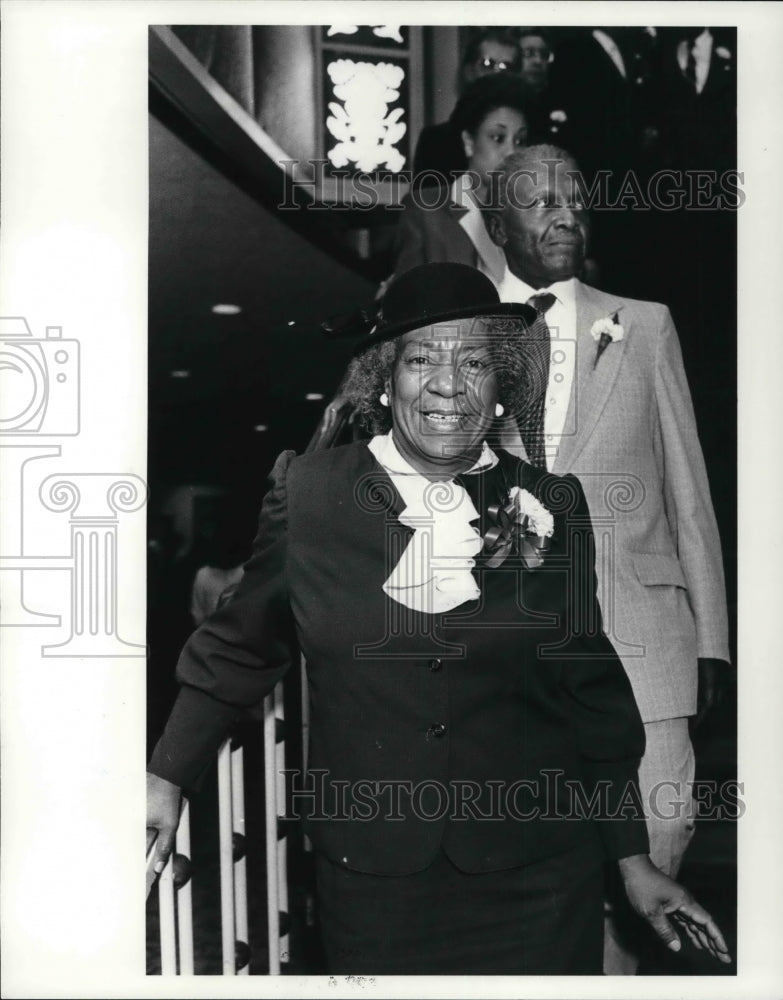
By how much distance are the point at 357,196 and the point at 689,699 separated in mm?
1572

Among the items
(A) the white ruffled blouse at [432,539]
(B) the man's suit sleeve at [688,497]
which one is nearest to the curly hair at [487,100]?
(B) the man's suit sleeve at [688,497]

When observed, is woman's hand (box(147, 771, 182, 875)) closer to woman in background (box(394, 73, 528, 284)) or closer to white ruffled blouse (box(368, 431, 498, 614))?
white ruffled blouse (box(368, 431, 498, 614))

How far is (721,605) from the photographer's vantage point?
2590mm

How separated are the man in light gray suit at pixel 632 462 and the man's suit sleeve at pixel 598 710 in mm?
47

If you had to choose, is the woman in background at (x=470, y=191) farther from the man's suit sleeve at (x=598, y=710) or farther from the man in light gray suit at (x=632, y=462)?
the man's suit sleeve at (x=598, y=710)

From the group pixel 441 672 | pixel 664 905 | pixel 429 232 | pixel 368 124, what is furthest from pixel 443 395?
pixel 664 905

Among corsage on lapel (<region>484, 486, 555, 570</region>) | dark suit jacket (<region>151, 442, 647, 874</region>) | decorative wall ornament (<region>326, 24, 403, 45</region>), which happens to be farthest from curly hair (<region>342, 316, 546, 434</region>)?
decorative wall ornament (<region>326, 24, 403, 45</region>)

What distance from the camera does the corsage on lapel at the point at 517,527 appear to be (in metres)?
2.40

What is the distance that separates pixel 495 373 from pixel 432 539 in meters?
0.43

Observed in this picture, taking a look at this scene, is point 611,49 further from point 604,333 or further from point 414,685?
point 414,685

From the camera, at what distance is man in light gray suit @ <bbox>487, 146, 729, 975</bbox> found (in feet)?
8.25

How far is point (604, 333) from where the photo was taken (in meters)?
2.54
